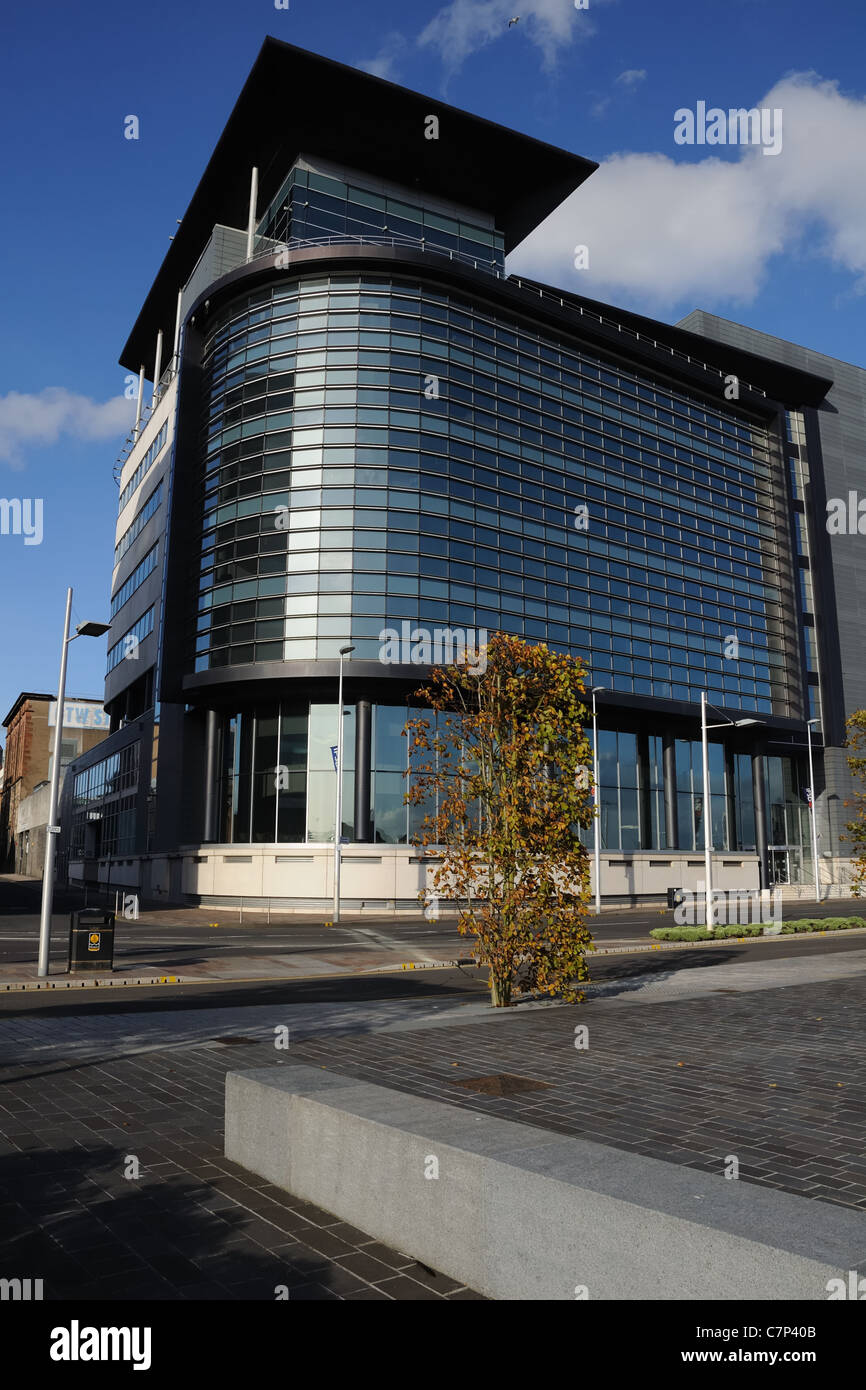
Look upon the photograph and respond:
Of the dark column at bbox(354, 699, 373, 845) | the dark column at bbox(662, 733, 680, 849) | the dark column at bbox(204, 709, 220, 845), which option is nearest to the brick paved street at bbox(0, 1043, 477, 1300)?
the dark column at bbox(354, 699, 373, 845)

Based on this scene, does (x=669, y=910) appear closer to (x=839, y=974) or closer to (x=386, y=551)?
(x=386, y=551)

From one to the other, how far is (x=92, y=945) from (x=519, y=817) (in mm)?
11638

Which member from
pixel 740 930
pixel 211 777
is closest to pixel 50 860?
pixel 740 930

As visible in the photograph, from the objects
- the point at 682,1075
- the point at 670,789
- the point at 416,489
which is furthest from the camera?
the point at 670,789

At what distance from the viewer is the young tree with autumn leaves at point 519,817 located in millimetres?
14102

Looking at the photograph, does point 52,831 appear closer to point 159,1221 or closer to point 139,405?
point 159,1221

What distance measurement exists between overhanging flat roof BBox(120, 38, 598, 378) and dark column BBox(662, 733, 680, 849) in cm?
3577

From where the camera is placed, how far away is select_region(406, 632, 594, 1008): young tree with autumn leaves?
555 inches

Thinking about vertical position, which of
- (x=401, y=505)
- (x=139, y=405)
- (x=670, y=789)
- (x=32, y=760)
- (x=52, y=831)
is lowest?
(x=52, y=831)

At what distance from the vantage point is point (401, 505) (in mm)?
50125

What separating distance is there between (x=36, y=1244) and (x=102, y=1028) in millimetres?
8271

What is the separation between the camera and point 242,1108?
22.6 ft

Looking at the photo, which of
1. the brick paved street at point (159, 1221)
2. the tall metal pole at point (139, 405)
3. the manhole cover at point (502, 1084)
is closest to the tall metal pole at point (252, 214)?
the tall metal pole at point (139, 405)
